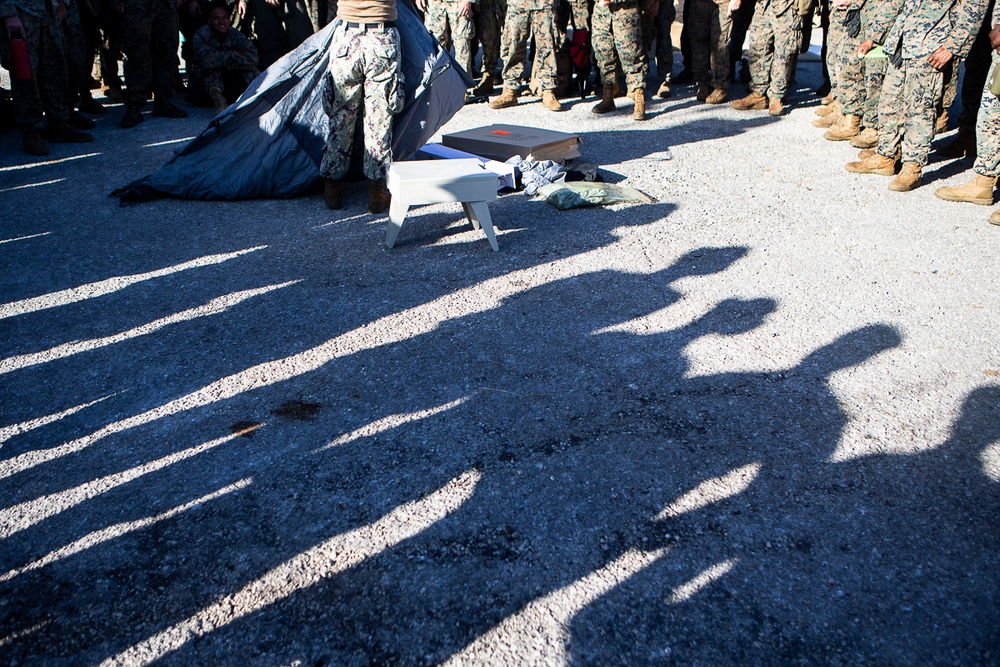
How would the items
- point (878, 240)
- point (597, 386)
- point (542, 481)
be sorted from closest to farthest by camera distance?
point (542, 481)
point (597, 386)
point (878, 240)

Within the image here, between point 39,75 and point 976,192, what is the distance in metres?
7.83

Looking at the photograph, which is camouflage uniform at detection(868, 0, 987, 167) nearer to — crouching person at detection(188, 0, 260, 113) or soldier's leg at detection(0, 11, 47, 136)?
crouching person at detection(188, 0, 260, 113)

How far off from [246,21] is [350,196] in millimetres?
5040

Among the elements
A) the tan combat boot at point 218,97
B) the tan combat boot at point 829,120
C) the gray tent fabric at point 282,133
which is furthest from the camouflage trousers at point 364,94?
the tan combat boot at point 829,120

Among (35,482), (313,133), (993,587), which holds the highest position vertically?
(313,133)

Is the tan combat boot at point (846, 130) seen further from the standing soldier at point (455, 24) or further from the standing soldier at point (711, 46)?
the standing soldier at point (455, 24)

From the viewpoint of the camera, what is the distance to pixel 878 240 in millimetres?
5074

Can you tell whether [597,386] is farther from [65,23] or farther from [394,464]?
[65,23]

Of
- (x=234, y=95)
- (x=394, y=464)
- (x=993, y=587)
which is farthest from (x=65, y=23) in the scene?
(x=993, y=587)

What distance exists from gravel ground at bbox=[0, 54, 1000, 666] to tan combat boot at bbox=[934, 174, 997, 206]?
0.62 ft

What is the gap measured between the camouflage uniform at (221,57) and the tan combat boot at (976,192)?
7.13 m

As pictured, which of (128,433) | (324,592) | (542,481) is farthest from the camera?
(128,433)

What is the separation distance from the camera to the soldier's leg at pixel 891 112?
20.2 ft

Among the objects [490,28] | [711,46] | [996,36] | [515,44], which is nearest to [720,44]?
[711,46]
